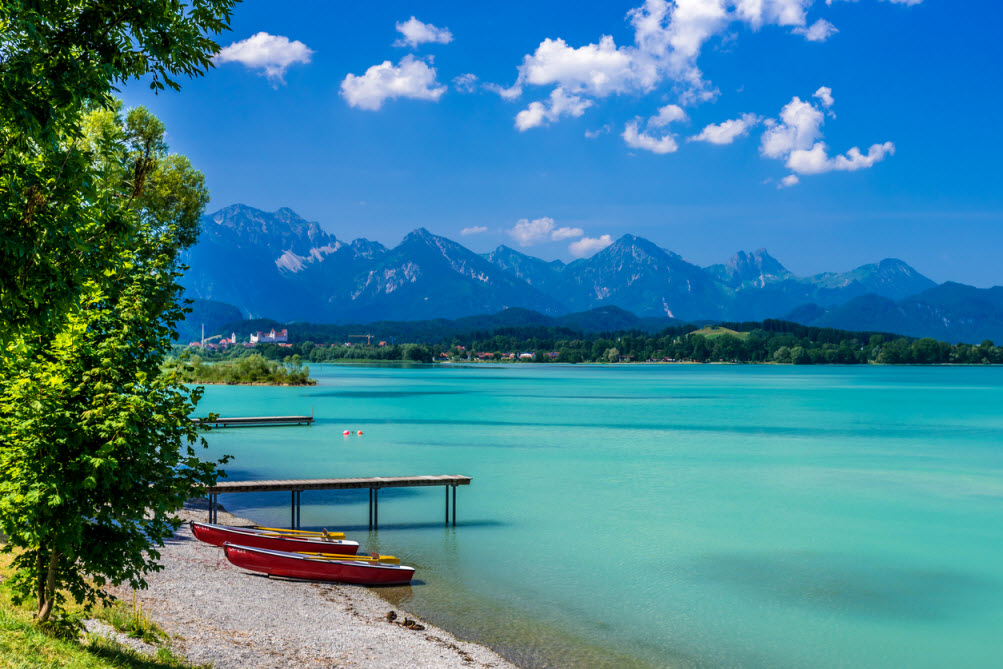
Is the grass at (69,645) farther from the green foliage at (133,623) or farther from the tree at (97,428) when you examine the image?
the tree at (97,428)

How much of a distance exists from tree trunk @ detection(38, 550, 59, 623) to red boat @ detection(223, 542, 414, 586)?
9585mm

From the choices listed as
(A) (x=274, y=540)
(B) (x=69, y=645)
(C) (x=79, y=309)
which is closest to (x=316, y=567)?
(A) (x=274, y=540)

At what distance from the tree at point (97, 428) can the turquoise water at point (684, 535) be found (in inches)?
375

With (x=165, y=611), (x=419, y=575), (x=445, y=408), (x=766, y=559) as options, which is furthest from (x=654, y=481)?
(x=445, y=408)

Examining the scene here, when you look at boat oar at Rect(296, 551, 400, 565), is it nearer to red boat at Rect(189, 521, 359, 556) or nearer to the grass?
red boat at Rect(189, 521, 359, 556)

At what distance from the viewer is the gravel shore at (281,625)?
1498 centimetres

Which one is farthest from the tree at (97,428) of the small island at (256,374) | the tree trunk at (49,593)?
the small island at (256,374)

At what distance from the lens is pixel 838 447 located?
62.1 meters

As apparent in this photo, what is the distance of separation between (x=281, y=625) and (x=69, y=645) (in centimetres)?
635

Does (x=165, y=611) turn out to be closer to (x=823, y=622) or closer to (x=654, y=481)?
(x=823, y=622)

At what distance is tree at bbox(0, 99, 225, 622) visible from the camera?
34.5ft

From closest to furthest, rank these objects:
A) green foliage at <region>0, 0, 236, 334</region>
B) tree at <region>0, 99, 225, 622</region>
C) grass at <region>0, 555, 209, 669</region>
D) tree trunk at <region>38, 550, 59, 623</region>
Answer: green foliage at <region>0, 0, 236, 334</region>, grass at <region>0, 555, 209, 669</region>, tree at <region>0, 99, 225, 622</region>, tree trunk at <region>38, 550, 59, 623</region>

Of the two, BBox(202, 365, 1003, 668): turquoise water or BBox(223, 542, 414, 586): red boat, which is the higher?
BBox(223, 542, 414, 586): red boat

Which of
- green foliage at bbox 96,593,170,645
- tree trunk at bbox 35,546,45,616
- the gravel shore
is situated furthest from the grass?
the gravel shore
